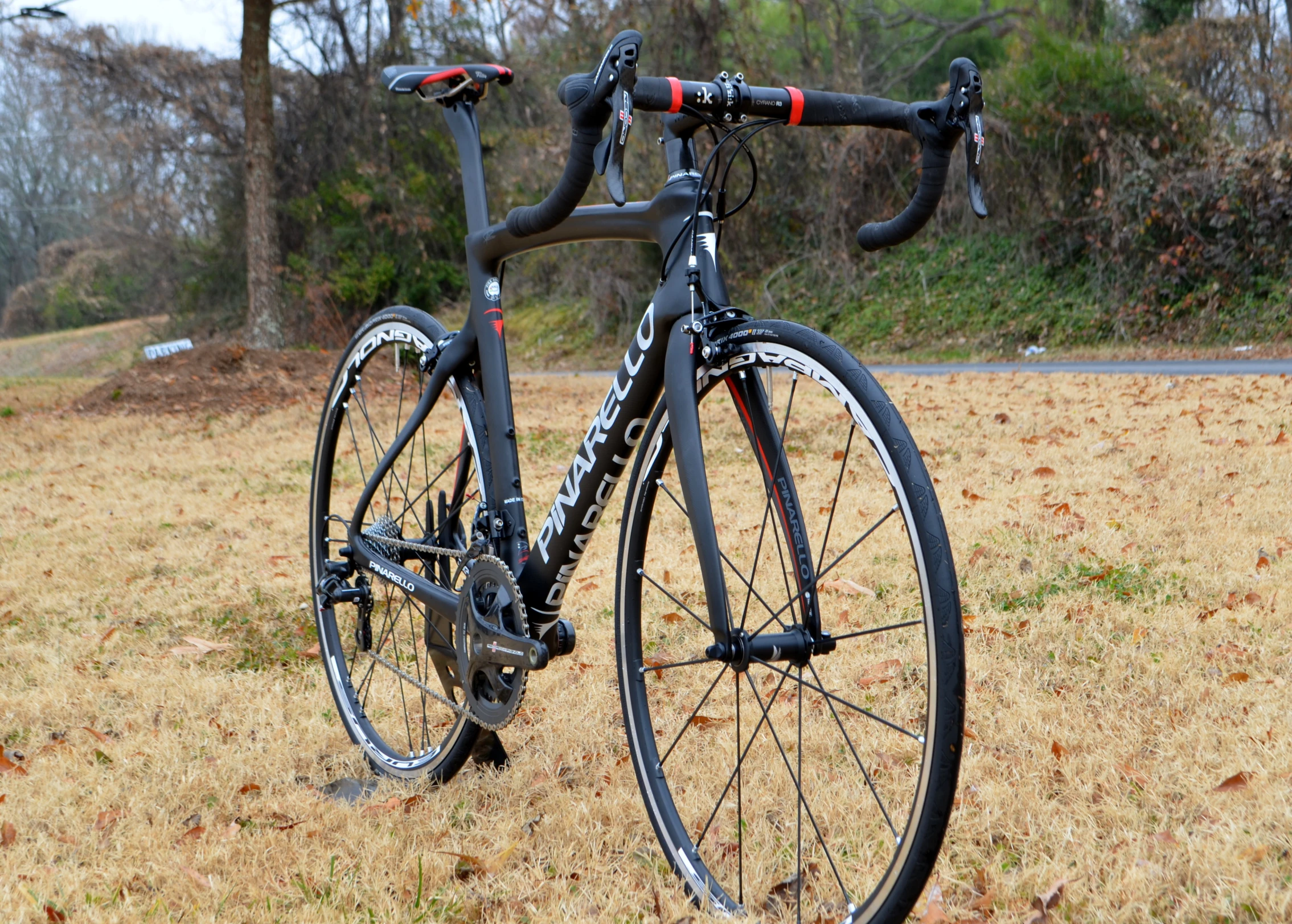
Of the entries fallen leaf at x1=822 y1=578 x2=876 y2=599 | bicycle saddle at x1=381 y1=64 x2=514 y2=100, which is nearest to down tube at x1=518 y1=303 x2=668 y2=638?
bicycle saddle at x1=381 y1=64 x2=514 y2=100

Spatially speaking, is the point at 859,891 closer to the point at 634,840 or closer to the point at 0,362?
the point at 634,840

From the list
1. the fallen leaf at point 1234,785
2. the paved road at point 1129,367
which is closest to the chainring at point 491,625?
the fallen leaf at point 1234,785

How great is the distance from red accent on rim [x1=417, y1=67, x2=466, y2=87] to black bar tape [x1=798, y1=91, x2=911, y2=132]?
3.49 feet

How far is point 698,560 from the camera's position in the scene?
8.32 feet

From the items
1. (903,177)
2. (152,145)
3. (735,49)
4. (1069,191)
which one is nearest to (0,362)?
(152,145)

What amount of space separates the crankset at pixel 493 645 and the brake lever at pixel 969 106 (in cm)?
122

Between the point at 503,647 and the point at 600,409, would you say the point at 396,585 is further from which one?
the point at 600,409

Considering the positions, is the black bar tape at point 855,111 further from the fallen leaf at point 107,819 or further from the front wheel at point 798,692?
the fallen leaf at point 107,819

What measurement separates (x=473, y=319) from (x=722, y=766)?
1.27m

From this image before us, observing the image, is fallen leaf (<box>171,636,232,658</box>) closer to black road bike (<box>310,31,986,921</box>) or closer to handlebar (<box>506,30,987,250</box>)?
black road bike (<box>310,31,986,921</box>)

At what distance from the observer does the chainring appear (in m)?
2.22

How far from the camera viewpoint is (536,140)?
1611cm

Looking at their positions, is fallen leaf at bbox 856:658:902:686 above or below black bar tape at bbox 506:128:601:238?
below

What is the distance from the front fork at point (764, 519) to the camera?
1.73 meters
